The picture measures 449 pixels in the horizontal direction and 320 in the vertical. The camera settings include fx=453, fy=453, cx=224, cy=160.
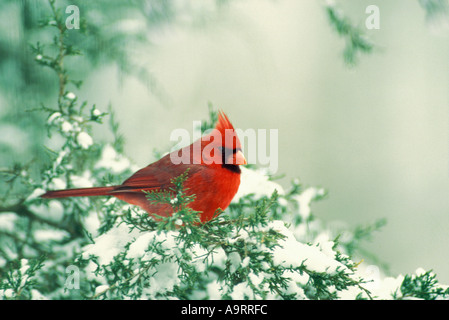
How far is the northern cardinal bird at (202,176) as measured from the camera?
1.25 m

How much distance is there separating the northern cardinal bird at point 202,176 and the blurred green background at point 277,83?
0.46m

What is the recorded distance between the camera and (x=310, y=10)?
79.8 inches

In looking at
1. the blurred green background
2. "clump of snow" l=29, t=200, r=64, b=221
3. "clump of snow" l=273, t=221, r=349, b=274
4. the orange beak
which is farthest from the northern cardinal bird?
the blurred green background

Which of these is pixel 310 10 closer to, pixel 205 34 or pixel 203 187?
pixel 205 34

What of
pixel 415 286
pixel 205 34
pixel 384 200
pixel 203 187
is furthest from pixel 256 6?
pixel 384 200

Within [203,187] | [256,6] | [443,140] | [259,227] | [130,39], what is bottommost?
[259,227]

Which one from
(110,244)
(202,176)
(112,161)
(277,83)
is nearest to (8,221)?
(112,161)

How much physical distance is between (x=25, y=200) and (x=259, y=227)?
2.97 feet

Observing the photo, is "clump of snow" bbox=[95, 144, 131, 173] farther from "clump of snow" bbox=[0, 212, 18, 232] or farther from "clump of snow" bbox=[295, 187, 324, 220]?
"clump of snow" bbox=[295, 187, 324, 220]

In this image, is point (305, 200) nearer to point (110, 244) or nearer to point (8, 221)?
point (110, 244)

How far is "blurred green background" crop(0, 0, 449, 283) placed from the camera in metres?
1.77

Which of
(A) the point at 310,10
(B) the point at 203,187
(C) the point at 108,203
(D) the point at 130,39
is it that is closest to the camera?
(B) the point at 203,187

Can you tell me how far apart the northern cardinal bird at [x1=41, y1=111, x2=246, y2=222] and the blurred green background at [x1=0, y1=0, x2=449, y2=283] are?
462 millimetres

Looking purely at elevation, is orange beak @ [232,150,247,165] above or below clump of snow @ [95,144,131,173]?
below
